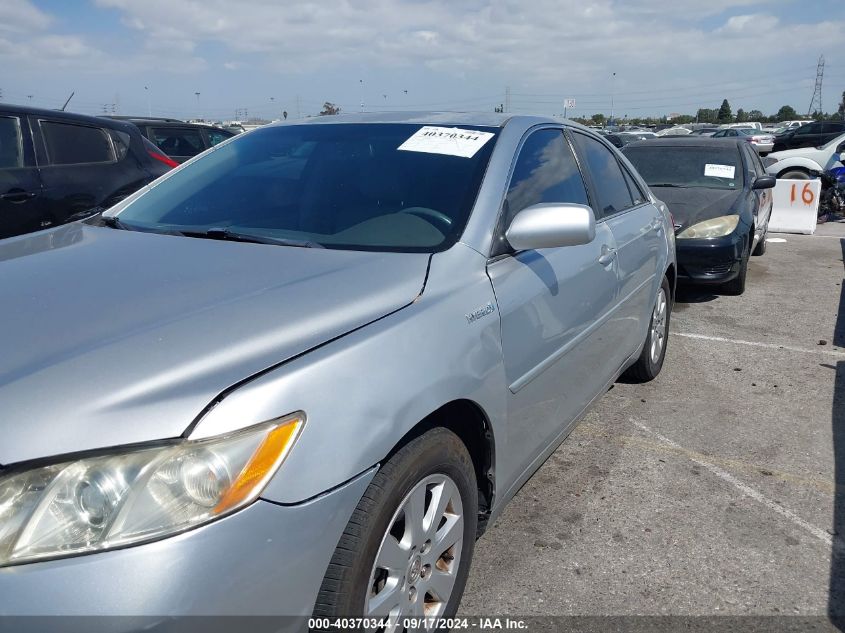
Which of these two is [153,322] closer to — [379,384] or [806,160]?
[379,384]

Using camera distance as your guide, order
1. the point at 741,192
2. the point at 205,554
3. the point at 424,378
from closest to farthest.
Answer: the point at 205,554 → the point at 424,378 → the point at 741,192

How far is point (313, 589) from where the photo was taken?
166cm

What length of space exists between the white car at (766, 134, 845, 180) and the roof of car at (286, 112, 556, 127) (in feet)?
40.2

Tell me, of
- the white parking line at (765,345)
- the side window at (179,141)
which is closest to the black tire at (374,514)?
the white parking line at (765,345)

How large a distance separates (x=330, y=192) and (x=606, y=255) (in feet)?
4.36

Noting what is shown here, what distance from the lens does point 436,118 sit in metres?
3.16

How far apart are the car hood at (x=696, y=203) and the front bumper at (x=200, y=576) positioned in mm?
6115

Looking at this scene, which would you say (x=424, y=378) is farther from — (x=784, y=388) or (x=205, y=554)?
(x=784, y=388)

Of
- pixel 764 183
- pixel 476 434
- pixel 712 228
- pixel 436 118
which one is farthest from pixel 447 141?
pixel 764 183

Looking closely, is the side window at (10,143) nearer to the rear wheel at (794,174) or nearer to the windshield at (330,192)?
the windshield at (330,192)

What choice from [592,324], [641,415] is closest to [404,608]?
[592,324]

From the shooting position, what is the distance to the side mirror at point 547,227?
2482mm

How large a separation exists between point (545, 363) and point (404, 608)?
1.04m

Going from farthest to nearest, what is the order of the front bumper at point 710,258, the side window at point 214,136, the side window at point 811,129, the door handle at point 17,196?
the side window at point 811,129 → the side window at point 214,136 → the front bumper at point 710,258 → the door handle at point 17,196
